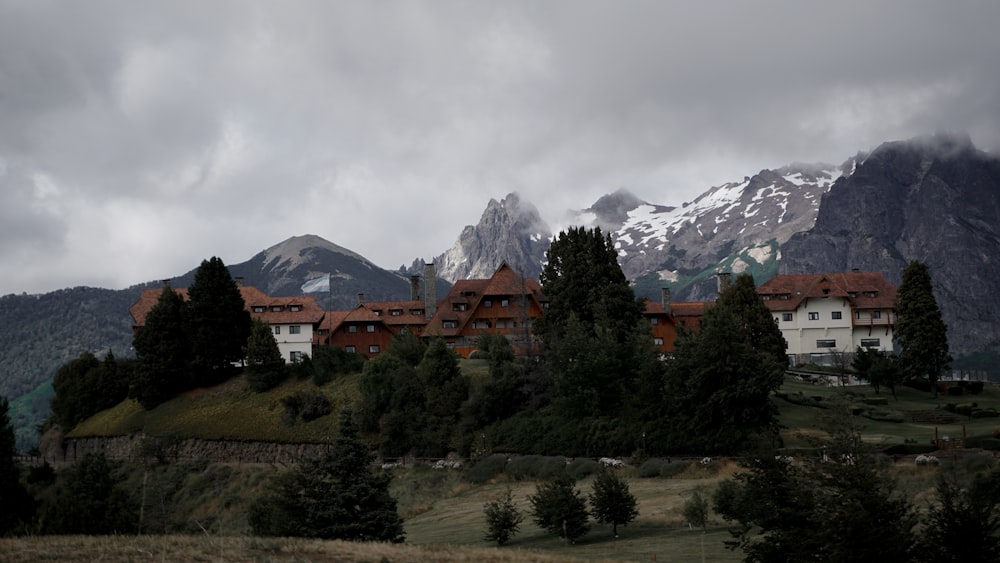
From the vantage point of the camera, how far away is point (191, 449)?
73062 millimetres

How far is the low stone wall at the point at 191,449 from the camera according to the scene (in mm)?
67500

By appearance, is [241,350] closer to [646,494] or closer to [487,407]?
[487,407]

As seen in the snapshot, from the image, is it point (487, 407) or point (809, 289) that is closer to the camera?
point (487, 407)

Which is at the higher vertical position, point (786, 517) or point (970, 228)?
point (970, 228)

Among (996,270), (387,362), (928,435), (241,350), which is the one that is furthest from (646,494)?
(996,270)

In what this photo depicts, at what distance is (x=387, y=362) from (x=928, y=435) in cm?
4035

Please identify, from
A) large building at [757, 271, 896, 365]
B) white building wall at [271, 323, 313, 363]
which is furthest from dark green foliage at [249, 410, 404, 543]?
large building at [757, 271, 896, 365]

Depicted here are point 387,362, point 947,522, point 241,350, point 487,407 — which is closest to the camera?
point 947,522

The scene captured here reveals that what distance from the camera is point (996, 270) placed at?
7505 inches

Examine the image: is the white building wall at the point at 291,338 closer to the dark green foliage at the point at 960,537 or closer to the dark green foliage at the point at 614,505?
the dark green foliage at the point at 614,505

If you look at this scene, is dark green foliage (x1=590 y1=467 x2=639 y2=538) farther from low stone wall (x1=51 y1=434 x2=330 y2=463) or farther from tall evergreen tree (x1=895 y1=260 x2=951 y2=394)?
tall evergreen tree (x1=895 y1=260 x2=951 y2=394)

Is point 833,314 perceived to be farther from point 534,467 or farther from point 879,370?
point 534,467

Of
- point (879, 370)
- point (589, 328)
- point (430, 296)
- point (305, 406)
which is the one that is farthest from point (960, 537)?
point (430, 296)

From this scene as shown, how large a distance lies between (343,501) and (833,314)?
82295mm
